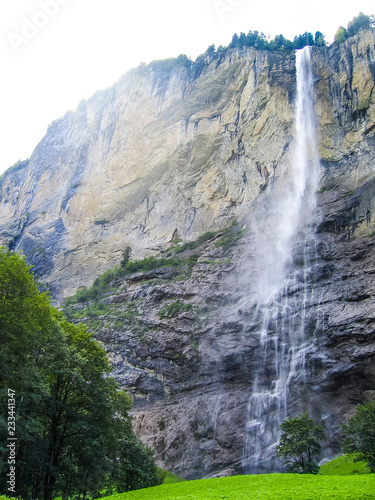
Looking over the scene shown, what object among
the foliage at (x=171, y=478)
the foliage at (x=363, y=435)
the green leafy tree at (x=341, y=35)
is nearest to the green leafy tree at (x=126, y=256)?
the foliage at (x=171, y=478)

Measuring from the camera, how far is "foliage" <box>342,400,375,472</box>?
21.3 m

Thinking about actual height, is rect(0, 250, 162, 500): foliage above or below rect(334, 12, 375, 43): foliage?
below

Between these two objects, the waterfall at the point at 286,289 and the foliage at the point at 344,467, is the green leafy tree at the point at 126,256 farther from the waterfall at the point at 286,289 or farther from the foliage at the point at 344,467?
the foliage at the point at 344,467

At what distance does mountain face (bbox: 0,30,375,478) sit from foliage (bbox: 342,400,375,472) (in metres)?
5.41

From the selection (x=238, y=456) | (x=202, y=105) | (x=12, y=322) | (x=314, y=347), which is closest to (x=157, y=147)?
(x=202, y=105)

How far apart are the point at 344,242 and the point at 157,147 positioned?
114ft

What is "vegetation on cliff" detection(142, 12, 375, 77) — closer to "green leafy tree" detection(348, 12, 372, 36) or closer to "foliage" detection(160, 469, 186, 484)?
"green leafy tree" detection(348, 12, 372, 36)

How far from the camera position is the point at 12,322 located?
15.3 metres

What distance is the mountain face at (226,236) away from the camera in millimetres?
32094

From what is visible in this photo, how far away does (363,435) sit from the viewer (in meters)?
21.9

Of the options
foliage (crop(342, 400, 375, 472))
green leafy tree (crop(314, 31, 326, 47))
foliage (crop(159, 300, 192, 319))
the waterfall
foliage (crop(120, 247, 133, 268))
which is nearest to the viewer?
foliage (crop(342, 400, 375, 472))

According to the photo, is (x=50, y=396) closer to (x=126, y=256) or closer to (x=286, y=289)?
(x=286, y=289)

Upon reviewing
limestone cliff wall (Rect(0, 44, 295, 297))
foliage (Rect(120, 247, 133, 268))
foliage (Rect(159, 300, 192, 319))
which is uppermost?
limestone cliff wall (Rect(0, 44, 295, 297))

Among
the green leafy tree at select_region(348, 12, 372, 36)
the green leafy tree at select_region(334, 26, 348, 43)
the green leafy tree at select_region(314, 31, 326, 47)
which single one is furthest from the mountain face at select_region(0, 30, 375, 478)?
the green leafy tree at select_region(314, 31, 326, 47)
